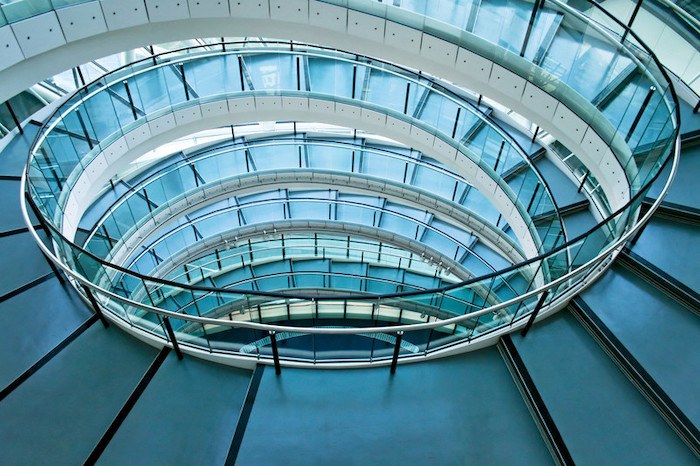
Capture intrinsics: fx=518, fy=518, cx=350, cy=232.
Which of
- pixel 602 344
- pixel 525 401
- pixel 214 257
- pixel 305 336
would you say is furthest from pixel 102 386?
pixel 214 257

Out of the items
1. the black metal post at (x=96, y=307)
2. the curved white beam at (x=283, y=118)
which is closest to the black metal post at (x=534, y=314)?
the black metal post at (x=96, y=307)

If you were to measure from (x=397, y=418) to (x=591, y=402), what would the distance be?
2055 millimetres

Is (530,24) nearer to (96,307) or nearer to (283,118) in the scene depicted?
(283,118)

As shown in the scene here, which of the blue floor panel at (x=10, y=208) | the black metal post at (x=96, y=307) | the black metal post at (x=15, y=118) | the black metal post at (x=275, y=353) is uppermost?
the black metal post at (x=15, y=118)

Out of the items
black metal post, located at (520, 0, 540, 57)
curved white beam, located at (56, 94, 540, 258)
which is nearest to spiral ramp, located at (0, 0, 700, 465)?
black metal post, located at (520, 0, 540, 57)

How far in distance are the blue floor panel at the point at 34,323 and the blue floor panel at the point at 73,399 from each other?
38 centimetres

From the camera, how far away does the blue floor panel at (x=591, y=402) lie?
4992mm

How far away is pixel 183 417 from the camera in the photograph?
5.84 meters

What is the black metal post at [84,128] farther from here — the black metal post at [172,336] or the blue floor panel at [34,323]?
the black metal post at [172,336]

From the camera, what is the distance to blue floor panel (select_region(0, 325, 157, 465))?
222 inches

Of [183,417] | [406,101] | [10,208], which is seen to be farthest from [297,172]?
[183,417]

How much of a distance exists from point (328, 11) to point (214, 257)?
549 inches

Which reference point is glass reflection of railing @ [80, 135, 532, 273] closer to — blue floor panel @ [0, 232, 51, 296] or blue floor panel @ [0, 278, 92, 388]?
blue floor panel @ [0, 232, 51, 296]

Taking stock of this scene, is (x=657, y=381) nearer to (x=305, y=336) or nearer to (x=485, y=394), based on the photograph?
(x=485, y=394)
